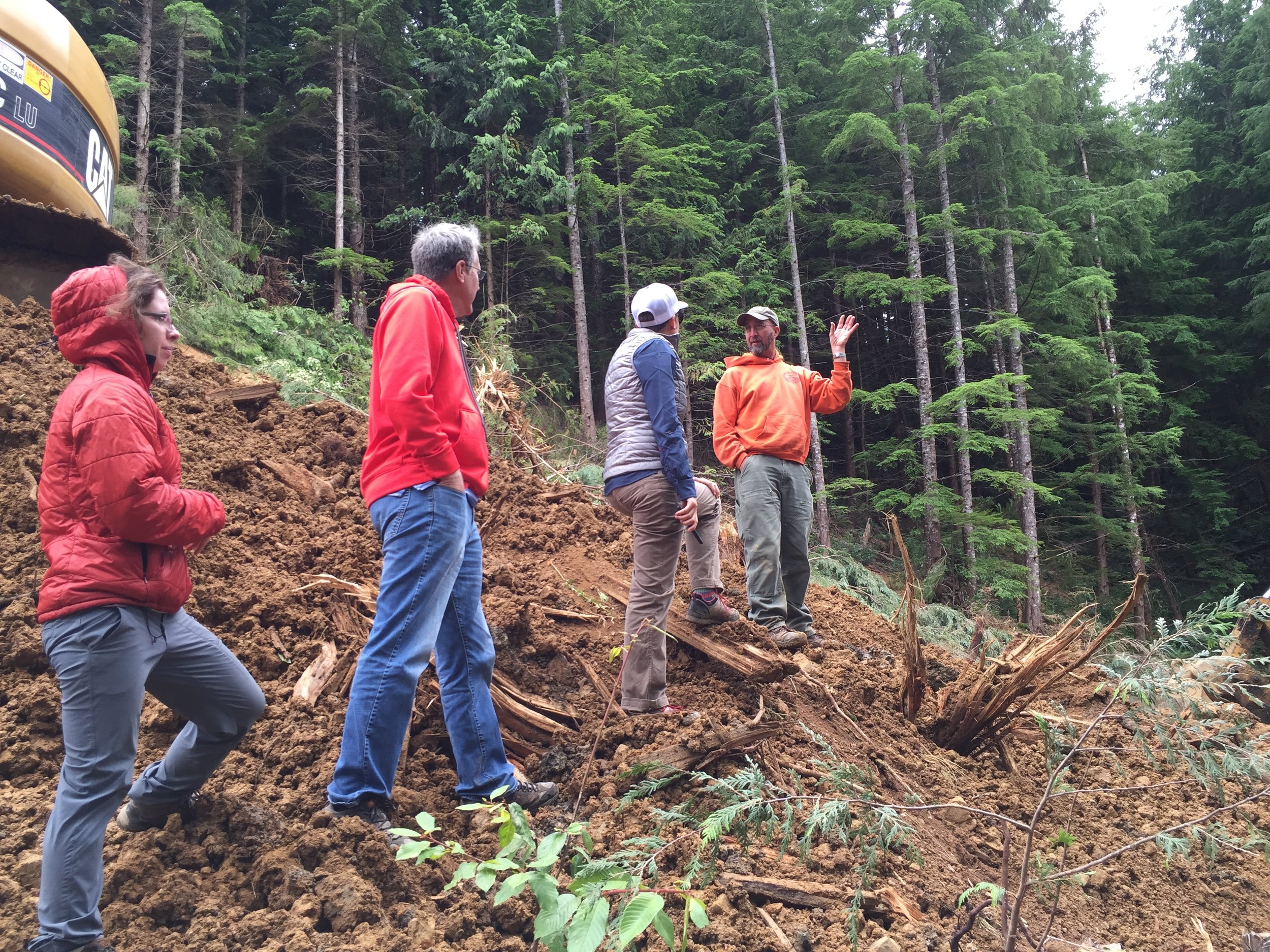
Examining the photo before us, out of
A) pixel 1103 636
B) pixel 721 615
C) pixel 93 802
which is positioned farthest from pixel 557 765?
pixel 1103 636

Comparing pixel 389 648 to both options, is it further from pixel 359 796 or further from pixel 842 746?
pixel 842 746

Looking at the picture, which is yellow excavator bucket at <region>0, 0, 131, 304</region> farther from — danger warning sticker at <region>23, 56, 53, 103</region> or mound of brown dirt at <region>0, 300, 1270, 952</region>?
mound of brown dirt at <region>0, 300, 1270, 952</region>

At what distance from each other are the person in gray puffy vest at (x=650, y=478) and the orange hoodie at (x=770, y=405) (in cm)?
124

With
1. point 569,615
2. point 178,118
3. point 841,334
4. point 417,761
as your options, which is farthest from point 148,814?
point 178,118

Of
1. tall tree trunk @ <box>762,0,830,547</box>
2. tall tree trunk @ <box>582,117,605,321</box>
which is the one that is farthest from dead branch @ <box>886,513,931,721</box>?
tall tree trunk @ <box>582,117,605,321</box>

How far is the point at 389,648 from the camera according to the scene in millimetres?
2695

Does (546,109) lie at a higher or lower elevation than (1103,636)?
higher

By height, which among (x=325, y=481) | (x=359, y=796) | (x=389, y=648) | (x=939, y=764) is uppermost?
(x=325, y=481)

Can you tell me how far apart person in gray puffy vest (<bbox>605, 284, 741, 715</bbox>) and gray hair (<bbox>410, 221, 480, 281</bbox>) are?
1.01 m

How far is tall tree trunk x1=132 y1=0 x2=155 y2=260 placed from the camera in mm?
12852

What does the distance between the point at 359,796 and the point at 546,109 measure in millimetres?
20051

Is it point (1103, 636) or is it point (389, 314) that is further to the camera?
point (1103, 636)

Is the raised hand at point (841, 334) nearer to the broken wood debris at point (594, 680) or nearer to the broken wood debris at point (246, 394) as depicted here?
the broken wood debris at point (594, 680)

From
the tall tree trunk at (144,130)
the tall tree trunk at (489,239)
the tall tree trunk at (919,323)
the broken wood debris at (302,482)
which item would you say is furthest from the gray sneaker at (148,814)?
the tall tree trunk at (489,239)
